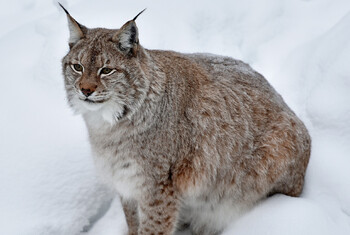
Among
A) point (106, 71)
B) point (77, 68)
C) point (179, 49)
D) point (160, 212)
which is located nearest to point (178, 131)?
point (160, 212)

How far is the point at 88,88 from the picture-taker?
3.61 meters

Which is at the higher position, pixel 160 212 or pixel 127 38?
pixel 127 38

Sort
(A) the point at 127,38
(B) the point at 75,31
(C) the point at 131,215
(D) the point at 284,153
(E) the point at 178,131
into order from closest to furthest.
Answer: (A) the point at 127,38
(B) the point at 75,31
(E) the point at 178,131
(D) the point at 284,153
(C) the point at 131,215

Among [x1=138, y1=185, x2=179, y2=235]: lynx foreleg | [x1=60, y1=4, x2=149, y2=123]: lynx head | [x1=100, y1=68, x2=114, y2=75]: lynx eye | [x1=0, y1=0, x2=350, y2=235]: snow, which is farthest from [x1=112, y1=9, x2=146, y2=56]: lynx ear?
[x1=0, y1=0, x2=350, y2=235]: snow

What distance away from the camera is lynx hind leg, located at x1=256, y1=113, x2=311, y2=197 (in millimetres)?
4359

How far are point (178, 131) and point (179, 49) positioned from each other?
264cm

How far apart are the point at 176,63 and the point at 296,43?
2733 millimetres

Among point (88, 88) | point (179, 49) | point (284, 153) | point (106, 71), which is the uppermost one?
point (106, 71)

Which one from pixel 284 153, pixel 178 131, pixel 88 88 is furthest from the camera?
pixel 284 153

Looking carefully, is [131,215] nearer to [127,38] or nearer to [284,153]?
[284,153]

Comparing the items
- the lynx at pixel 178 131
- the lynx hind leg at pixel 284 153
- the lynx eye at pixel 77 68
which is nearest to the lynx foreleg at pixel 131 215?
the lynx at pixel 178 131

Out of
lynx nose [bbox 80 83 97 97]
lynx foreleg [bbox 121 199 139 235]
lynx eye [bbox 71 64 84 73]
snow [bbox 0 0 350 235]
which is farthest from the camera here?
lynx foreleg [bbox 121 199 139 235]

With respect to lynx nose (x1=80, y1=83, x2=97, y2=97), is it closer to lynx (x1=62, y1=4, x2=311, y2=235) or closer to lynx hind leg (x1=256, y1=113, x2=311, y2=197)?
lynx (x1=62, y1=4, x2=311, y2=235)

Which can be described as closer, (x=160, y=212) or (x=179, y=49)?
(x=160, y=212)
